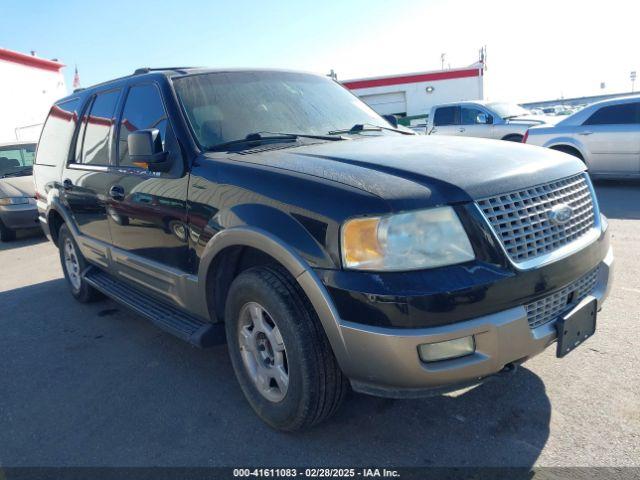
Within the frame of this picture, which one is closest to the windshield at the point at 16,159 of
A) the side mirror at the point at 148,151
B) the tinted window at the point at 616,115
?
the side mirror at the point at 148,151

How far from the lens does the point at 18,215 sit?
891 centimetres

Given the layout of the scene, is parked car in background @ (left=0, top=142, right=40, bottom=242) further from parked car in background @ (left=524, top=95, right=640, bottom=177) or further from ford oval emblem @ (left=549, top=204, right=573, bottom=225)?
parked car in background @ (left=524, top=95, right=640, bottom=177)

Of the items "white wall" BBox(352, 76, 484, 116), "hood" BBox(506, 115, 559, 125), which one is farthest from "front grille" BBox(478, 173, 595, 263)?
"white wall" BBox(352, 76, 484, 116)

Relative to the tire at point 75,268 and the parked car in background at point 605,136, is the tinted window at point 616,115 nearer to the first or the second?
the parked car in background at point 605,136

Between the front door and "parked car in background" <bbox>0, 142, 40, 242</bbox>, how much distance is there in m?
5.94

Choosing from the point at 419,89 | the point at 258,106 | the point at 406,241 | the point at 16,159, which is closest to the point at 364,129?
the point at 258,106

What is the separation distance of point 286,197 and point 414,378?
995mm

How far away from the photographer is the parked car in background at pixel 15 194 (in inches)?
A: 352

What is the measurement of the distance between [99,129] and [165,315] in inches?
70.1

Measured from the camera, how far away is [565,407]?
2.80 meters

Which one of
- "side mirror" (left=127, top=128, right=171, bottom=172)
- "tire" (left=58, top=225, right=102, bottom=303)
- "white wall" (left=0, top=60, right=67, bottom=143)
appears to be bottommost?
"tire" (left=58, top=225, right=102, bottom=303)

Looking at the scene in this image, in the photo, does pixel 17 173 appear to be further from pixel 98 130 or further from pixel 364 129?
pixel 364 129

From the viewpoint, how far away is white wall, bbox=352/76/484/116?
25.3 meters

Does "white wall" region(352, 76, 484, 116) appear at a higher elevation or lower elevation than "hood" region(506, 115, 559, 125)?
higher
